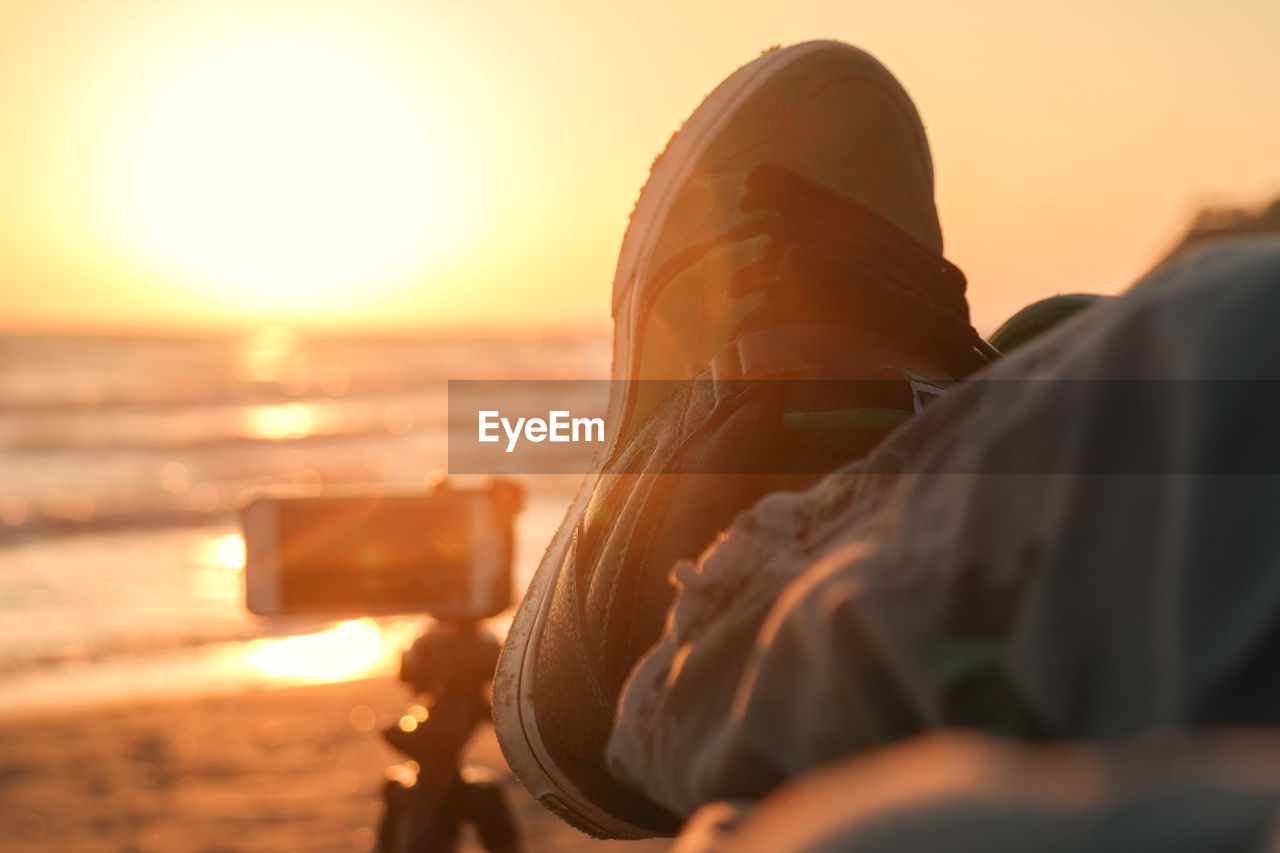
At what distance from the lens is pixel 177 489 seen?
8.05 m

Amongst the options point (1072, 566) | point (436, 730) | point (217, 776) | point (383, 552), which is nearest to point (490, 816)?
point (436, 730)

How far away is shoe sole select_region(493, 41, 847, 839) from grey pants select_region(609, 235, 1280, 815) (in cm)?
65

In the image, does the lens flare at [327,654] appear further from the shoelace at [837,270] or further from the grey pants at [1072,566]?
the grey pants at [1072,566]

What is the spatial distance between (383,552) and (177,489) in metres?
Answer: 7.29

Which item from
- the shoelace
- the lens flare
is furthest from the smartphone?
the lens flare

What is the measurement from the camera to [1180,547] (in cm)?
49

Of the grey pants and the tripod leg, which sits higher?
the grey pants

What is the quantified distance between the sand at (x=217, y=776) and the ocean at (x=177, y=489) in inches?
9.5

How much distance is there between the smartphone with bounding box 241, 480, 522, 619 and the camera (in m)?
1.32

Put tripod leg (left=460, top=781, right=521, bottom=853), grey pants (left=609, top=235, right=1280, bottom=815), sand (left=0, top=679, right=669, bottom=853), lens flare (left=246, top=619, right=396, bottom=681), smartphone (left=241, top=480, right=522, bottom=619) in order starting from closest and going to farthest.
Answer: grey pants (left=609, top=235, right=1280, bottom=815) < smartphone (left=241, top=480, right=522, bottom=619) < tripod leg (left=460, top=781, right=521, bottom=853) < sand (left=0, top=679, right=669, bottom=853) < lens flare (left=246, top=619, right=396, bottom=681)

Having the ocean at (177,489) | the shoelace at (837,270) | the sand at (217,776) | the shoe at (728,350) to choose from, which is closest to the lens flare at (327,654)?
the ocean at (177,489)

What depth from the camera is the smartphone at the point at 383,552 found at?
1321 millimetres

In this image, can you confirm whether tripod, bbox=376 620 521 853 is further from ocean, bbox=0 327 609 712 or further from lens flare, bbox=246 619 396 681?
lens flare, bbox=246 619 396 681

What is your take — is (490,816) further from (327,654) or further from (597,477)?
(327,654)
